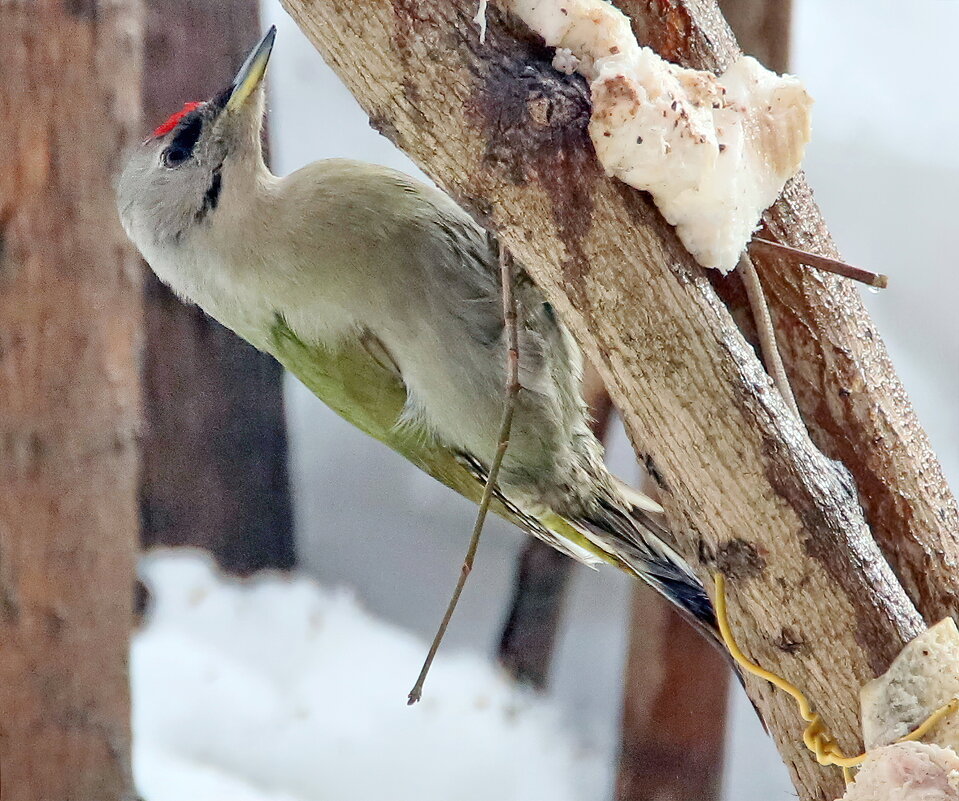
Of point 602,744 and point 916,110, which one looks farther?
point 602,744

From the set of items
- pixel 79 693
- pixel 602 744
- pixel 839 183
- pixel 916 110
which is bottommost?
pixel 79 693

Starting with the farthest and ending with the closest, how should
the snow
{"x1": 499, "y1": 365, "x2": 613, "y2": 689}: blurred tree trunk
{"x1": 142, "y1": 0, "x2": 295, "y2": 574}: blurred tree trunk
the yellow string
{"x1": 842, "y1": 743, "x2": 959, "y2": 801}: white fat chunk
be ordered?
{"x1": 499, "y1": 365, "x2": 613, "y2": 689}: blurred tree trunk → the snow → {"x1": 142, "y1": 0, "x2": 295, "y2": 574}: blurred tree trunk → the yellow string → {"x1": 842, "y1": 743, "x2": 959, "y2": 801}: white fat chunk

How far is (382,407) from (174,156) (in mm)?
481

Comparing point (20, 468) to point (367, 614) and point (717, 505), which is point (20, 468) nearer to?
point (367, 614)

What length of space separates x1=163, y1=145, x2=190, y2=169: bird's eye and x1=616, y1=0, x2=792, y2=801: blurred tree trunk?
1.25 metres

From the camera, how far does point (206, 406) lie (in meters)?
2.00

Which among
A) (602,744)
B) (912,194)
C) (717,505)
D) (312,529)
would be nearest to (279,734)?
(312,529)

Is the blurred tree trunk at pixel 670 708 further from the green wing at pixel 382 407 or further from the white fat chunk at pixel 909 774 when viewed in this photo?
the white fat chunk at pixel 909 774

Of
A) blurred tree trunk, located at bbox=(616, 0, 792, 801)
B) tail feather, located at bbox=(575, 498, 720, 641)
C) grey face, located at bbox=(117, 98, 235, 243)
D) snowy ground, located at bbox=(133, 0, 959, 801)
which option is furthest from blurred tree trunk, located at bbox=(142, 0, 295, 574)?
tail feather, located at bbox=(575, 498, 720, 641)

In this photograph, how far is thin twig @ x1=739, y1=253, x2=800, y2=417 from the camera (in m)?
1.00

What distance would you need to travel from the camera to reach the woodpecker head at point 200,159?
1.30 m

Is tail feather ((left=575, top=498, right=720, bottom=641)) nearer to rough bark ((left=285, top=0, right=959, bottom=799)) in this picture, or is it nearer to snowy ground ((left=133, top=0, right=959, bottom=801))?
rough bark ((left=285, top=0, right=959, bottom=799))

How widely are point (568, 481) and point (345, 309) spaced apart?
15.9 inches

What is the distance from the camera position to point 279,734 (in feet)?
6.59
